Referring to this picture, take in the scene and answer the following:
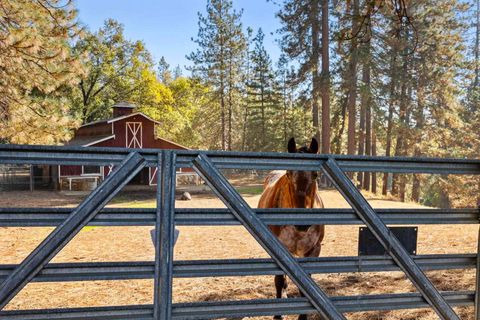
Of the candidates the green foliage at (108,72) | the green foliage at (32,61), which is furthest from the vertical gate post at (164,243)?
the green foliage at (108,72)

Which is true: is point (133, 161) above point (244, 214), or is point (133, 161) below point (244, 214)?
above

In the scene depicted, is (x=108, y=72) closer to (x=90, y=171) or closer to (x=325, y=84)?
(x=90, y=171)

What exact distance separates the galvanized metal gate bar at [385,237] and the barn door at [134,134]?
25.2 meters

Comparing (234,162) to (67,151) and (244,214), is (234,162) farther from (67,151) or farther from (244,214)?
(67,151)

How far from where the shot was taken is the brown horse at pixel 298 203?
399 cm

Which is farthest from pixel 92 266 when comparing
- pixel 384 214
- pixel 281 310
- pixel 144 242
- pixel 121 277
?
pixel 144 242

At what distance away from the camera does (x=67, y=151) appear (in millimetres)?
2283

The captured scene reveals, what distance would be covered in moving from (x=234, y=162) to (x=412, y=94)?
3475 cm

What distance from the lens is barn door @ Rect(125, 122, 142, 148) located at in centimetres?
2648

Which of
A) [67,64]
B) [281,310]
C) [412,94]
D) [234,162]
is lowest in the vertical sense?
[281,310]

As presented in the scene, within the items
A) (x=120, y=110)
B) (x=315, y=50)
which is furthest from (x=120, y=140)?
(x=315, y=50)

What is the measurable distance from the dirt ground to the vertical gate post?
3.11m

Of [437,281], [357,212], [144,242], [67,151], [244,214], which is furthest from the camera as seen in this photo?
[144,242]

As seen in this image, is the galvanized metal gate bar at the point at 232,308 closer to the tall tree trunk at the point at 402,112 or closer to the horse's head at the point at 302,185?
the horse's head at the point at 302,185
